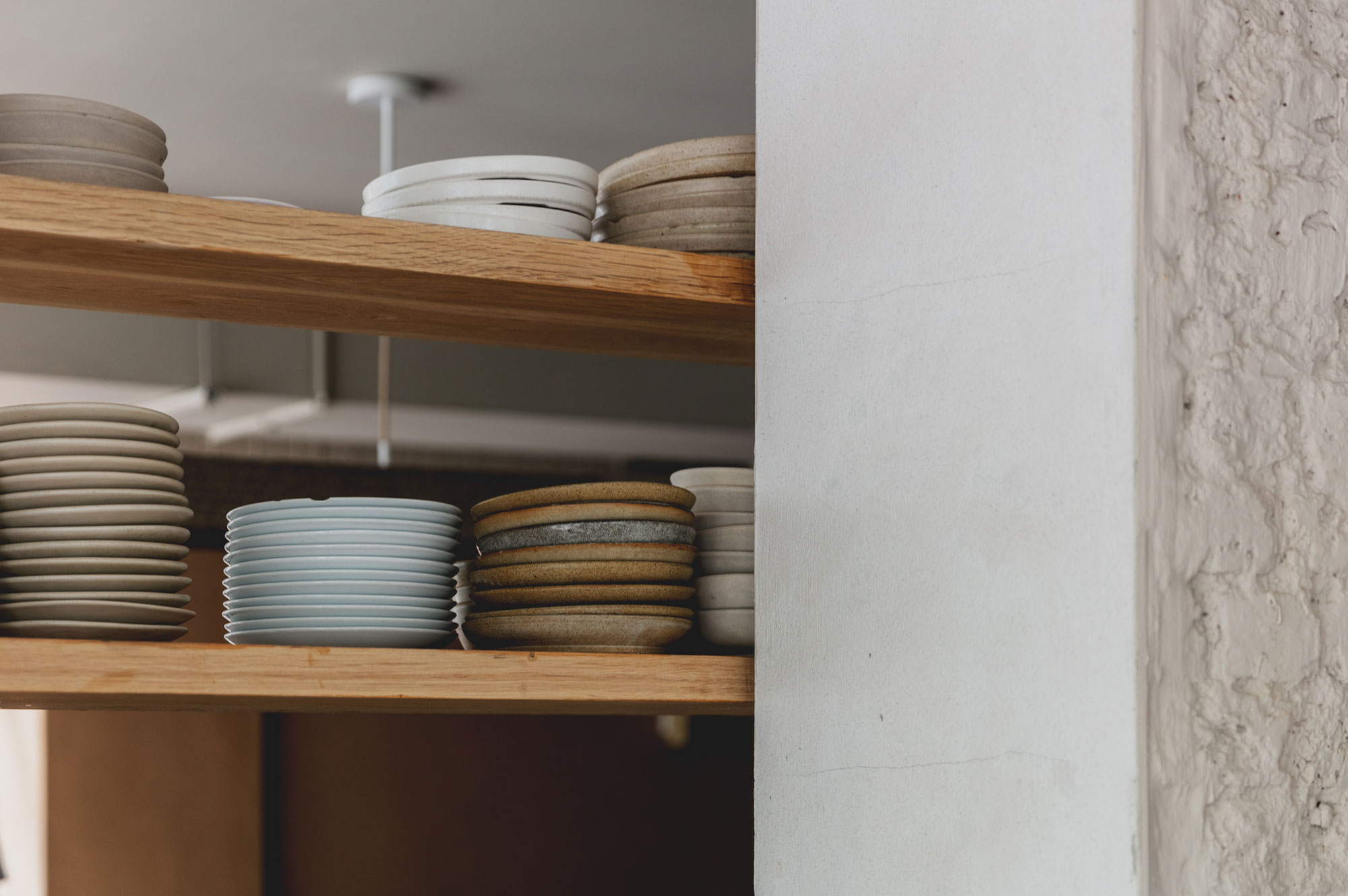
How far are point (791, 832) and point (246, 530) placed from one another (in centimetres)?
52

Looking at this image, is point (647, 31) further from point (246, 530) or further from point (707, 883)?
point (707, 883)

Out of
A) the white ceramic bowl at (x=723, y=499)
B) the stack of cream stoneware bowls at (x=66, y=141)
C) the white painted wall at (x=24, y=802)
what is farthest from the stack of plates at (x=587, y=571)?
the white painted wall at (x=24, y=802)

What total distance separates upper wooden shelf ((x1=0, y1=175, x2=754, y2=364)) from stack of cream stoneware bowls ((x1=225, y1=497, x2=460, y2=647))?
0.18 metres

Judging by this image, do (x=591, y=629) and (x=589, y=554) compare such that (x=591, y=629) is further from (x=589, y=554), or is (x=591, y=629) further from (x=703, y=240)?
(x=703, y=240)

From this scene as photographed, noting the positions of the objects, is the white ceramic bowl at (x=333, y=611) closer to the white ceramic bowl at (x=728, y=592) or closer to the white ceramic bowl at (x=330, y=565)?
the white ceramic bowl at (x=330, y=565)

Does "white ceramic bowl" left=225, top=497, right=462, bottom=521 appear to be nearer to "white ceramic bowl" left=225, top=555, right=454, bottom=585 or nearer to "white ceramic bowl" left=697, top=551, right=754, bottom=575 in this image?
"white ceramic bowl" left=225, top=555, right=454, bottom=585

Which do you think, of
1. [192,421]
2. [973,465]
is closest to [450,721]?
[192,421]

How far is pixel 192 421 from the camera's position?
4375 millimetres

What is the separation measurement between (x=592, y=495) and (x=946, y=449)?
1.04 feet

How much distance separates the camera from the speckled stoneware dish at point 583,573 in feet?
3.68

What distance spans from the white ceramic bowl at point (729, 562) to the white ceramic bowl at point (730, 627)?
0.04m

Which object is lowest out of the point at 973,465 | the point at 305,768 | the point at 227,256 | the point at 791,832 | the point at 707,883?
the point at 707,883

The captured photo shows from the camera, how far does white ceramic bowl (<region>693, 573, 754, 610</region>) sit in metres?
1.22

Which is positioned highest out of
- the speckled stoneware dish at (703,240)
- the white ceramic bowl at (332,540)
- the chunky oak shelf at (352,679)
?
the speckled stoneware dish at (703,240)
